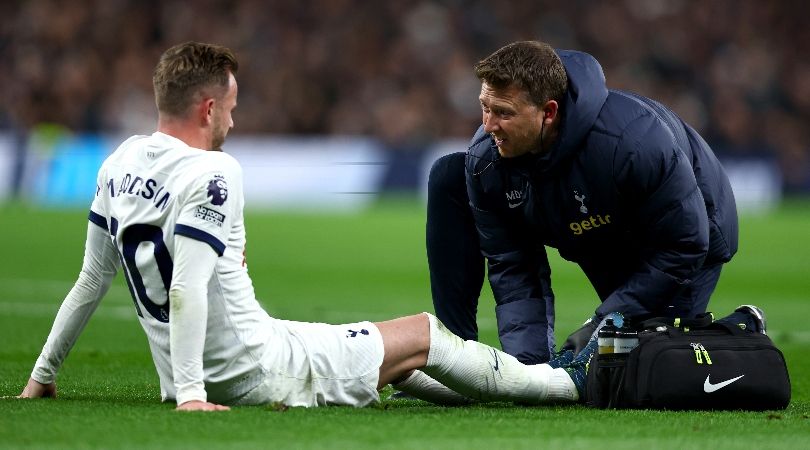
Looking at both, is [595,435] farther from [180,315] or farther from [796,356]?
[796,356]

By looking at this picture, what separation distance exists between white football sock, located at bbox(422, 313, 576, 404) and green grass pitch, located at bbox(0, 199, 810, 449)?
0.07m

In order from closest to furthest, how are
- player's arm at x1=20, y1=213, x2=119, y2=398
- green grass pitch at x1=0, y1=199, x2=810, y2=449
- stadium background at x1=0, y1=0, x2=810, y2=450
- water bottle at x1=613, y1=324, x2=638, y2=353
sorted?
green grass pitch at x1=0, y1=199, x2=810, y2=449 < player's arm at x1=20, y1=213, x2=119, y2=398 < water bottle at x1=613, y1=324, x2=638, y2=353 < stadium background at x1=0, y1=0, x2=810, y2=450

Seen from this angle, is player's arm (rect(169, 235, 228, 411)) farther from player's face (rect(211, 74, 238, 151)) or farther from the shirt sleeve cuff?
player's face (rect(211, 74, 238, 151))

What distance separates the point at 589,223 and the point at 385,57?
20.8m

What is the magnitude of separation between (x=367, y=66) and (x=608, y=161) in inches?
826

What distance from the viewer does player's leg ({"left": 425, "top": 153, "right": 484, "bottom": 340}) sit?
6.48m

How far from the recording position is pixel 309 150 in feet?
75.0

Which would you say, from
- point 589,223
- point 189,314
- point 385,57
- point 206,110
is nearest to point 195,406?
point 189,314

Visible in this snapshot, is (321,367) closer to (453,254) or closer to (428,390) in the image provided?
(428,390)

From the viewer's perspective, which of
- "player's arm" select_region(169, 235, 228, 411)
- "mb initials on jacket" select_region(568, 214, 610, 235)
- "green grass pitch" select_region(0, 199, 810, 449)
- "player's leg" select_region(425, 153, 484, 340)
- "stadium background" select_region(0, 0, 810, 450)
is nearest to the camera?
"green grass pitch" select_region(0, 199, 810, 449)

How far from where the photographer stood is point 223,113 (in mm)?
4910

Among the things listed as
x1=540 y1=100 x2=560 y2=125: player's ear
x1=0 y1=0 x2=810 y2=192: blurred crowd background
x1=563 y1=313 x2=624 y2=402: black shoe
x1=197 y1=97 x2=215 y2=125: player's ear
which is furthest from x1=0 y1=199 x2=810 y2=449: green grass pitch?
x1=0 y1=0 x2=810 y2=192: blurred crowd background

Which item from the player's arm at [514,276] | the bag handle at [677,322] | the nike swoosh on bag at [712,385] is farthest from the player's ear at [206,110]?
A: the nike swoosh on bag at [712,385]

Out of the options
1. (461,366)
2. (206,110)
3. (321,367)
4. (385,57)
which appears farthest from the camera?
(385,57)
